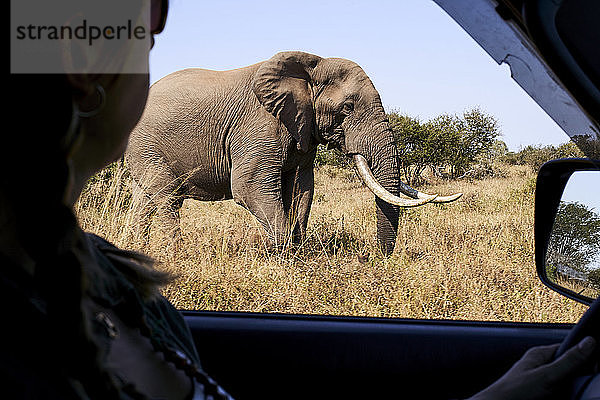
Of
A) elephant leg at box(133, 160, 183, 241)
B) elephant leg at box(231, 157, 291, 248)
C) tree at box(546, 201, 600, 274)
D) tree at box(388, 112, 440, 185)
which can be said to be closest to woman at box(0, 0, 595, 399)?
tree at box(546, 201, 600, 274)

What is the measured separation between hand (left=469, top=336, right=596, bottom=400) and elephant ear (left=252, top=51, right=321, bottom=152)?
3322mm

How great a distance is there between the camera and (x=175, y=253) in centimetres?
323

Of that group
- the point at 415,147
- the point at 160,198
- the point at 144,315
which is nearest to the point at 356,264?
the point at 160,198

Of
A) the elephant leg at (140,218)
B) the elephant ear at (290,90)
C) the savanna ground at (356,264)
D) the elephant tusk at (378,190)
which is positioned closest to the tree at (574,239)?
the savanna ground at (356,264)

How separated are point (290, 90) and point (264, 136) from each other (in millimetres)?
379

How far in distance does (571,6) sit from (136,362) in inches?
22.8

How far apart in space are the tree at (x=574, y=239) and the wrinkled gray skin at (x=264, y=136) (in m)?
2.48

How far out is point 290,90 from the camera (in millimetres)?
4082

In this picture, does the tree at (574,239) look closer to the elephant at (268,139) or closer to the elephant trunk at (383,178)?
the elephant trunk at (383,178)

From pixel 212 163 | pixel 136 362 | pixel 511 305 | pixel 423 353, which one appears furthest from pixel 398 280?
pixel 136 362

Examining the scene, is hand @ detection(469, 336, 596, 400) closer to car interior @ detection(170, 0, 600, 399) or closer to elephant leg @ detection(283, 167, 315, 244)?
car interior @ detection(170, 0, 600, 399)

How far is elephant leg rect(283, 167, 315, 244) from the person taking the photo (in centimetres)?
419

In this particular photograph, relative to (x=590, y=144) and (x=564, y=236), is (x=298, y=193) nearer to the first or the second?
(x=564, y=236)

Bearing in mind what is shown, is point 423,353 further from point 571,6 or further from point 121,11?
point 121,11
